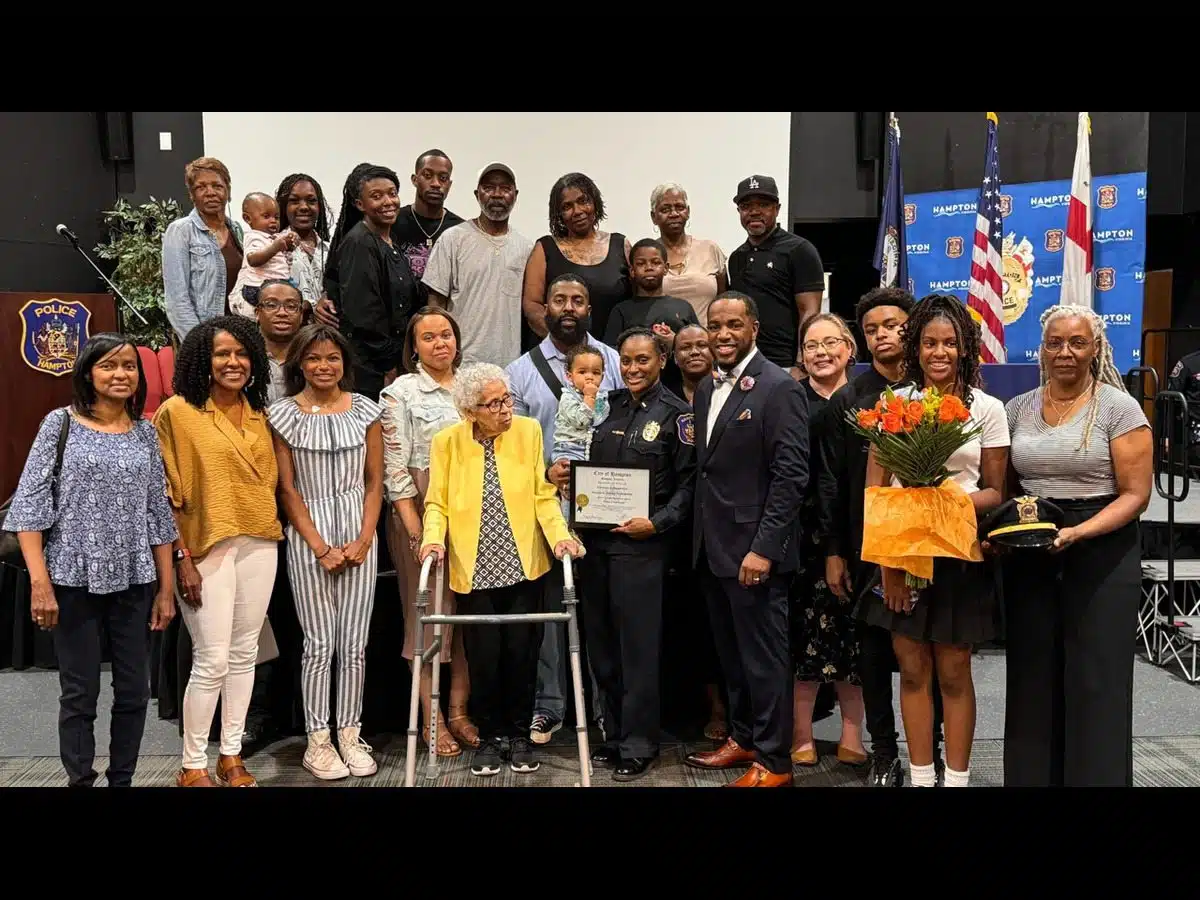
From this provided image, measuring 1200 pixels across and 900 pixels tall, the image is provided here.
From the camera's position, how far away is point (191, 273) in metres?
5.19

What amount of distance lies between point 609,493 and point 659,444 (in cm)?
28

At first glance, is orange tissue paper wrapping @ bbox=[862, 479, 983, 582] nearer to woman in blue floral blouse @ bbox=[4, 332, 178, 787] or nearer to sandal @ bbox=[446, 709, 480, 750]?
sandal @ bbox=[446, 709, 480, 750]

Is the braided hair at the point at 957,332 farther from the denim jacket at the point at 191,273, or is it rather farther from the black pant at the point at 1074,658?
the denim jacket at the point at 191,273

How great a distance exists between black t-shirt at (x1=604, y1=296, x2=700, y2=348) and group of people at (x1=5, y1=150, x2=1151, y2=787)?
1 cm

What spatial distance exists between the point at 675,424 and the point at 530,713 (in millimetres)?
1295

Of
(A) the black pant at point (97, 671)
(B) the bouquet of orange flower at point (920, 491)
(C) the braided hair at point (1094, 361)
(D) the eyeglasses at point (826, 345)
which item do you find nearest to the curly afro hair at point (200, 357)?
(A) the black pant at point (97, 671)

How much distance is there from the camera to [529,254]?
5168 millimetres

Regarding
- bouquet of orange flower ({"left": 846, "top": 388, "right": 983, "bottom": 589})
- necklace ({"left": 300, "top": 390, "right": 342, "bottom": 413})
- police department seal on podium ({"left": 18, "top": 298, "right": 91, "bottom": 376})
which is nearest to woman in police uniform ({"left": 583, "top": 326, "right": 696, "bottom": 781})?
bouquet of orange flower ({"left": 846, "top": 388, "right": 983, "bottom": 589})

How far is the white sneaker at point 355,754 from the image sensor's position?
14.3ft

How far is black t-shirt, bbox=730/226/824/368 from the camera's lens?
16.7 feet

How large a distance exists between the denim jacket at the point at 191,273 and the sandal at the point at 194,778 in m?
1.99
